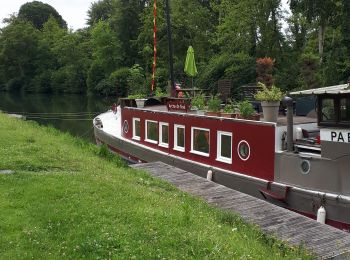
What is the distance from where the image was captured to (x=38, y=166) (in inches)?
312

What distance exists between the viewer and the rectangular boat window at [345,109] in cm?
844

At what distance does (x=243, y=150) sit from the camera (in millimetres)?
10891

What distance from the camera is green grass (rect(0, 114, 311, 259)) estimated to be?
4.50m

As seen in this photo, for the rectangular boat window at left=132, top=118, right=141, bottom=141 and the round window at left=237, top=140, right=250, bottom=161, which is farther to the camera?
the rectangular boat window at left=132, top=118, right=141, bottom=141

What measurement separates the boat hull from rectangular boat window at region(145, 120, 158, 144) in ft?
1.03

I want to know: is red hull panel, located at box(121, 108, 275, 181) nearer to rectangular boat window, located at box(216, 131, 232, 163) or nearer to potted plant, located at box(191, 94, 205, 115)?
rectangular boat window, located at box(216, 131, 232, 163)

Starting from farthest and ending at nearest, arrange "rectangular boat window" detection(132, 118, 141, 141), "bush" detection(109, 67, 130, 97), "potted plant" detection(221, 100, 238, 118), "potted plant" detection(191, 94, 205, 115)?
"bush" detection(109, 67, 130, 97), "rectangular boat window" detection(132, 118, 141, 141), "potted plant" detection(191, 94, 205, 115), "potted plant" detection(221, 100, 238, 118)

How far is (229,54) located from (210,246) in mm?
31058

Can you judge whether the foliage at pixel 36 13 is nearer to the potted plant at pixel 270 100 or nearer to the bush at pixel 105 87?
the bush at pixel 105 87

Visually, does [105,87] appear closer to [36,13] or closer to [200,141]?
[36,13]

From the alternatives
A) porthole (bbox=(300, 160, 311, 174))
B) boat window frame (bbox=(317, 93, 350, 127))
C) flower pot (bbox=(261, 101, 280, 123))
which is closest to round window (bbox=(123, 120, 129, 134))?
flower pot (bbox=(261, 101, 280, 123))

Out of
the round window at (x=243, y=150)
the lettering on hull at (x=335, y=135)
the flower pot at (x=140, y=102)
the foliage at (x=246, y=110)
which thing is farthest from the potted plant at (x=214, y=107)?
the flower pot at (x=140, y=102)

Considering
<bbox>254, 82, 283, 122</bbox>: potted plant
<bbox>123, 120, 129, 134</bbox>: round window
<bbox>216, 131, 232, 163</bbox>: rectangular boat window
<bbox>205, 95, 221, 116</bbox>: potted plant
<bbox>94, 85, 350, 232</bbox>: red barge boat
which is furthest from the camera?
<bbox>123, 120, 129, 134</bbox>: round window

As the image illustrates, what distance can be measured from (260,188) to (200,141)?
2.63 m
